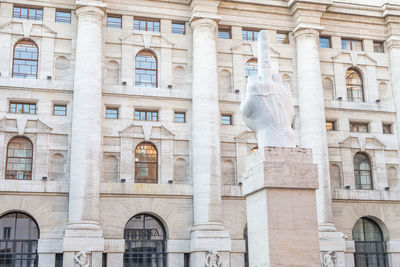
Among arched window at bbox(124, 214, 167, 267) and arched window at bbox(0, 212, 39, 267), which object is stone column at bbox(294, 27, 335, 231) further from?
arched window at bbox(0, 212, 39, 267)

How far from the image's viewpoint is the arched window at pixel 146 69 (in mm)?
34156

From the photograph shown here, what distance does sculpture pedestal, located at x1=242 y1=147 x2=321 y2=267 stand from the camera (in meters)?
16.5

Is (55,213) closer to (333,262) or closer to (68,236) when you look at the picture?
(68,236)

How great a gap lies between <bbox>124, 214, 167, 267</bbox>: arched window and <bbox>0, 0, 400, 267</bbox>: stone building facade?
2.4 inches

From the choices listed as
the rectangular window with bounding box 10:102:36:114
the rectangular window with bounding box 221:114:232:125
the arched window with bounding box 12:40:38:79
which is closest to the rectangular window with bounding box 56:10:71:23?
the arched window with bounding box 12:40:38:79

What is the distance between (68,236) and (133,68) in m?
11.0

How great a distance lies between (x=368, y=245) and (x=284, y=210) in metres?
20.4

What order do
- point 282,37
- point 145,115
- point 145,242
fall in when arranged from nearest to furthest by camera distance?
1. point 145,242
2. point 145,115
3. point 282,37

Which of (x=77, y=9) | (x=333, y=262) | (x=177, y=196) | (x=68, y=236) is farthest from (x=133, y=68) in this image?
(x=333, y=262)

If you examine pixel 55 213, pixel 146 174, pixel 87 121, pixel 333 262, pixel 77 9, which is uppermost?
pixel 77 9

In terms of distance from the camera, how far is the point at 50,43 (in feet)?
108

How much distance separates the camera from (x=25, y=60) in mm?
32500

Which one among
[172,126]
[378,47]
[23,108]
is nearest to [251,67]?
[172,126]

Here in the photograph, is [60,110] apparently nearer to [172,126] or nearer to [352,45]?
[172,126]
